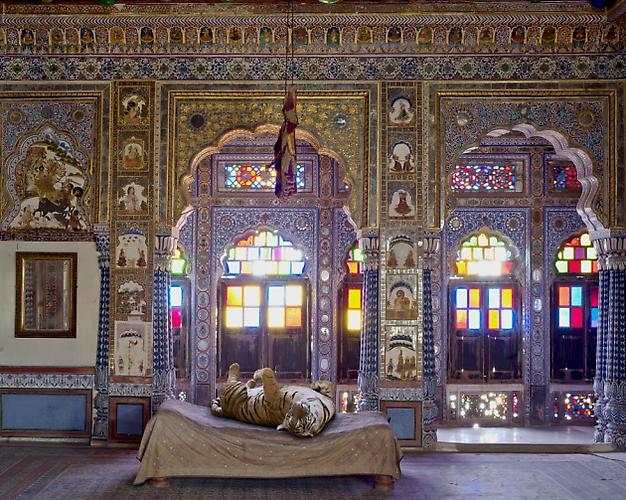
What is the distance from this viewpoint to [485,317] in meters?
13.1

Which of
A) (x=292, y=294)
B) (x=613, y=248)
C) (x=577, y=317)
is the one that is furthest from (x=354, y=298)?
(x=613, y=248)

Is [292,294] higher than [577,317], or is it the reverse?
[292,294]

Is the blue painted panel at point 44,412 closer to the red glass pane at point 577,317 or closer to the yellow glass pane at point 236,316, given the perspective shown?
the yellow glass pane at point 236,316

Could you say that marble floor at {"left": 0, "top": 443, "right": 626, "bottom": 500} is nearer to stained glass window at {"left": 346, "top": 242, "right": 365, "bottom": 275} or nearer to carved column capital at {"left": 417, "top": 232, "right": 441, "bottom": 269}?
carved column capital at {"left": 417, "top": 232, "right": 441, "bottom": 269}

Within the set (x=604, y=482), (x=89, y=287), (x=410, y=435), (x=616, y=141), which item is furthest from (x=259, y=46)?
Result: (x=604, y=482)

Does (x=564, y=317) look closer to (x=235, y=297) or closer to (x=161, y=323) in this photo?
(x=235, y=297)

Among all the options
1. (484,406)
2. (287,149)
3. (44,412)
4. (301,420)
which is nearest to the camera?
(301,420)

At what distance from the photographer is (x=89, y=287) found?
9.76 metres

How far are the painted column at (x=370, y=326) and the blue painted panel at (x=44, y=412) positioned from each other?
11.7ft

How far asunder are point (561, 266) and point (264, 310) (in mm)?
5148

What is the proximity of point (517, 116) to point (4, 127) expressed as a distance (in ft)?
21.4

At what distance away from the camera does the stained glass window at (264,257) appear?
13.1 meters

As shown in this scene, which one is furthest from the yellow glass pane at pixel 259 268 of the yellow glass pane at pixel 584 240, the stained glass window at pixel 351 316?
the yellow glass pane at pixel 584 240

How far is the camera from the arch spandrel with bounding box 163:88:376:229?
9.62 meters
